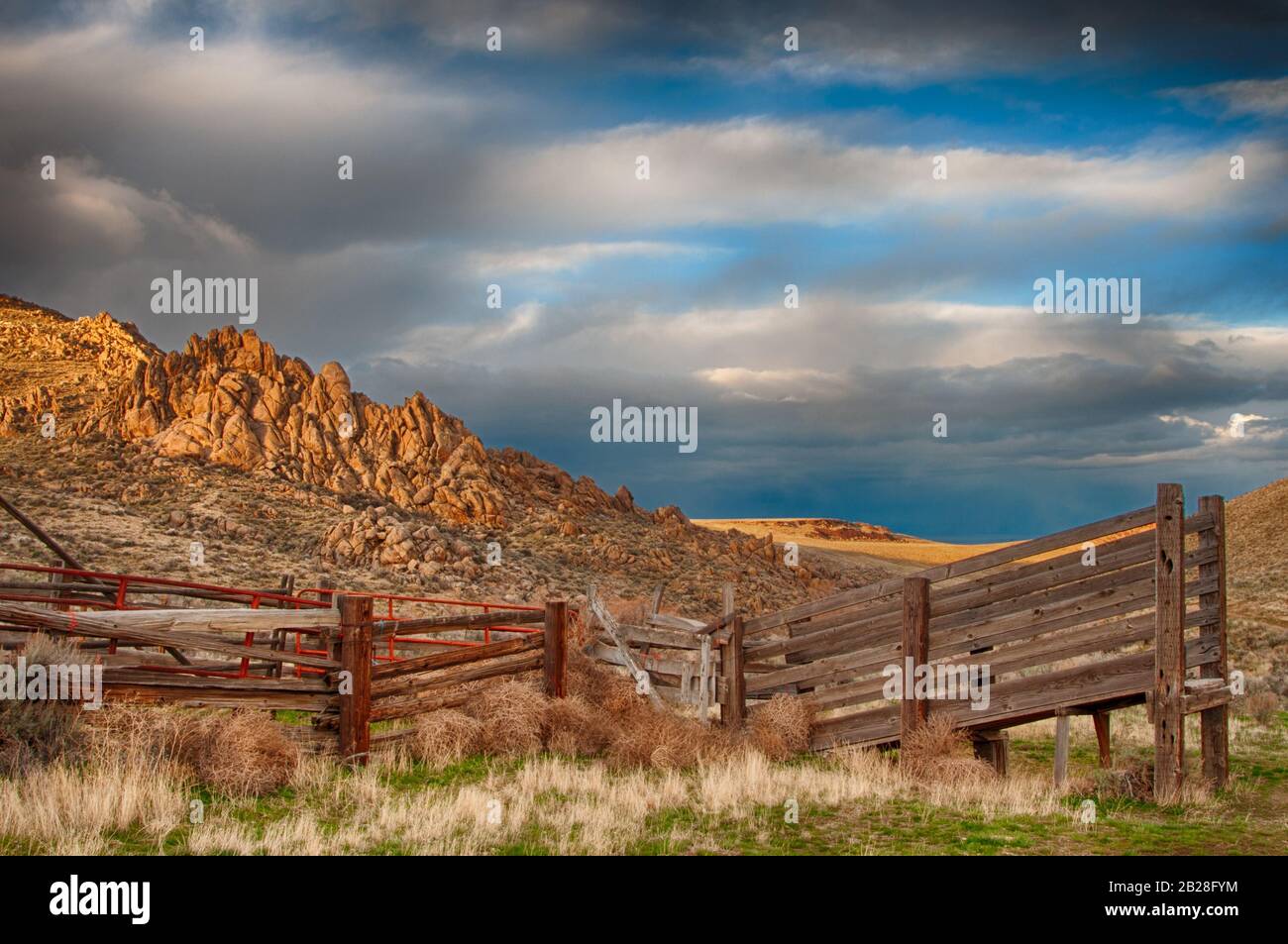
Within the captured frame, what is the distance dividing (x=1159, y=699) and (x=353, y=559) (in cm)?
3894

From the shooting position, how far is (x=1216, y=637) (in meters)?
11.8

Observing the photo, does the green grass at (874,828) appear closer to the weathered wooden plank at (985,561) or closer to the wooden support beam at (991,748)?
the wooden support beam at (991,748)

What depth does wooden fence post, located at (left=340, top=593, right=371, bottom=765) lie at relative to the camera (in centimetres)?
1162

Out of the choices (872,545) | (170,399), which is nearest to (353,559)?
(170,399)

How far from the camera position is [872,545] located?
153 metres

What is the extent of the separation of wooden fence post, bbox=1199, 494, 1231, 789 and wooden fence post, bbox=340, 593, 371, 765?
964 centimetres

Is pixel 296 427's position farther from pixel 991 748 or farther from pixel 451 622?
pixel 991 748

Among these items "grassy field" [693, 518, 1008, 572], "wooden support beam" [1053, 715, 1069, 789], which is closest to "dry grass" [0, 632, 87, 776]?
"wooden support beam" [1053, 715, 1069, 789]

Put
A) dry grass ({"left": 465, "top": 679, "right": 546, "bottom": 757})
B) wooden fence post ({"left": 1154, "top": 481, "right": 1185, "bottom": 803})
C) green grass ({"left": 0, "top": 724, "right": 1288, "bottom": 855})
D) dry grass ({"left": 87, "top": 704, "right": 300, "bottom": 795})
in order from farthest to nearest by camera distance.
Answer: dry grass ({"left": 465, "top": 679, "right": 546, "bottom": 757}) → wooden fence post ({"left": 1154, "top": 481, "right": 1185, "bottom": 803}) → dry grass ({"left": 87, "top": 704, "right": 300, "bottom": 795}) → green grass ({"left": 0, "top": 724, "right": 1288, "bottom": 855})

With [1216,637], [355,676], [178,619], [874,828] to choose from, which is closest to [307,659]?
[355,676]

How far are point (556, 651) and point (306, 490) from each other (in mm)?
44221

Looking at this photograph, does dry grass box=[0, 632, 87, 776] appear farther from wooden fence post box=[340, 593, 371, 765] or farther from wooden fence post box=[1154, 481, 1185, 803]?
wooden fence post box=[1154, 481, 1185, 803]
